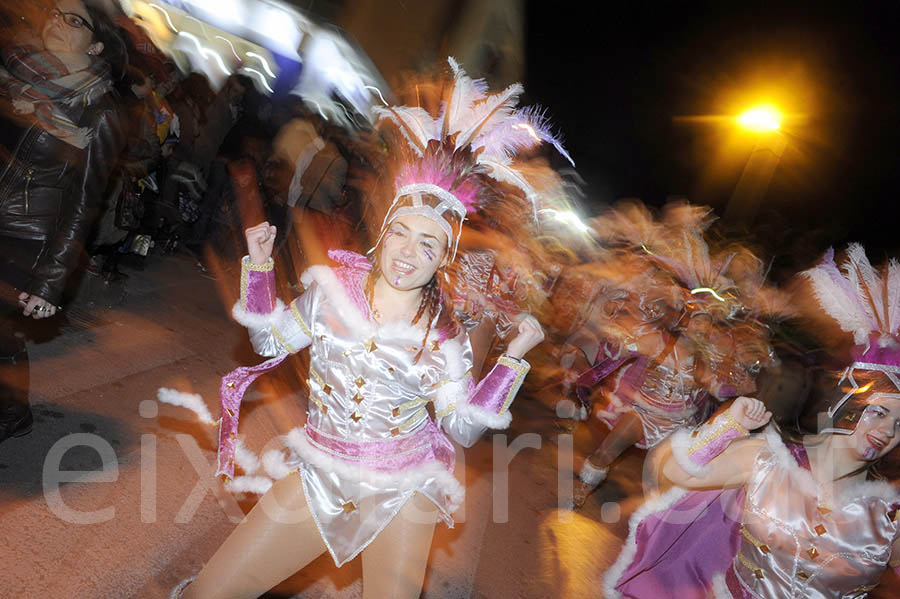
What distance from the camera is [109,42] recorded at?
3408mm

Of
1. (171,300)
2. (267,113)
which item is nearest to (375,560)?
(171,300)

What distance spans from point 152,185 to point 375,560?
5920 mm

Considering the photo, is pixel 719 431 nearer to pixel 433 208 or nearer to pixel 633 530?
pixel 633 530

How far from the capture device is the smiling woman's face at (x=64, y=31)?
3066 mm

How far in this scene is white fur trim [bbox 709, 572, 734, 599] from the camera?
8.89 ft

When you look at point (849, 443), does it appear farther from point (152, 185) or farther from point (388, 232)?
point (152, 185)

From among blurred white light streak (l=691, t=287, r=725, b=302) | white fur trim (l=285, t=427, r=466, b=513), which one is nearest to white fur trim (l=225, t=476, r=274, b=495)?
white fur trim (l=285, t=427, r=466, b=513)

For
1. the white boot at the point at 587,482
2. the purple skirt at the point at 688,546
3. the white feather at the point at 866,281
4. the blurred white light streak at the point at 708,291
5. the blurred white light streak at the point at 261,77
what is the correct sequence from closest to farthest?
the white feather at the point at 866,281 < the purple skirt at the point at 688,546 < the white boot at the point at 587,482 < the blurred white light streak at the point at 708,291 < the blurred white light streak at the point at 261,77

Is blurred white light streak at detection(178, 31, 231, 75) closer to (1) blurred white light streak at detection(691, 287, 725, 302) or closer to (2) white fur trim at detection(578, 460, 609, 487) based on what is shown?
(1) blurred white light streak at detection(691, 287, 725, 302)

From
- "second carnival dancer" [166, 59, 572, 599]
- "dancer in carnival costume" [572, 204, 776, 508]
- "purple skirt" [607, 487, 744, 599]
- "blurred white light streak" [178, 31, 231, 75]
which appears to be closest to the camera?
"second carnival dancer" [166, 59, 572, 599]

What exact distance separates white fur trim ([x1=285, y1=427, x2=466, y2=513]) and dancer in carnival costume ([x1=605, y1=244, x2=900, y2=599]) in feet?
3.51

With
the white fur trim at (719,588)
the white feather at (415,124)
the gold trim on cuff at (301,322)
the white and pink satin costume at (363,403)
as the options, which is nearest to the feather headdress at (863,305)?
the white fur trim at (719,588)

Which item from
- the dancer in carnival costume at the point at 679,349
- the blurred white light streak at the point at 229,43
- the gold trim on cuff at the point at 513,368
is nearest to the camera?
the gold trim on cuff at the point at 513,368

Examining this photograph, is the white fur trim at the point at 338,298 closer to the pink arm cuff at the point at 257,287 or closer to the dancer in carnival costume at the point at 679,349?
the pink arm cuff at the point at 257,287
